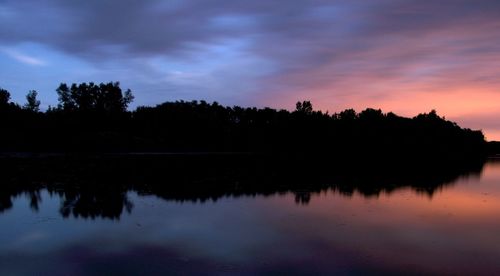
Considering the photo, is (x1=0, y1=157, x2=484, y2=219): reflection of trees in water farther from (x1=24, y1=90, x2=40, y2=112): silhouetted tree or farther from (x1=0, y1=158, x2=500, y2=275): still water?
(x1=24, y1=90, x2=40, y2=112): silhouetted tree

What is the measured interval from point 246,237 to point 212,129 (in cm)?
10025

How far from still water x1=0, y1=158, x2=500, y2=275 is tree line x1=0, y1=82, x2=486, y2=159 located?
208 feet

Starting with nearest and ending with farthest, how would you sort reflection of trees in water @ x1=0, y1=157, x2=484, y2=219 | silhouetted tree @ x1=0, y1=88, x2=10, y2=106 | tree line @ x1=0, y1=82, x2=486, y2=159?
reflection of trees in water @ x1=0, y1=157, x2=484, y2=219 → tree line @ x1=0, y1=82, x2=486, y2=159 → silhouetted tree @ x1=0, y1=88, x2=10, y2=106

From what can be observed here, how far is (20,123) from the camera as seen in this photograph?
3428 inches

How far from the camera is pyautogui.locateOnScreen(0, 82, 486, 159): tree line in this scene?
88625mm

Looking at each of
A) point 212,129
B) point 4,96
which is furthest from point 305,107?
point 4,96

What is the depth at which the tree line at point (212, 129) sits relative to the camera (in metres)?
88.6

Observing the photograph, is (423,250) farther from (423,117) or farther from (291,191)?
(423,117)

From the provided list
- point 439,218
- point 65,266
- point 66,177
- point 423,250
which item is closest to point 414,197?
point 439,218

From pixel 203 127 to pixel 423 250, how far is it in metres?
101

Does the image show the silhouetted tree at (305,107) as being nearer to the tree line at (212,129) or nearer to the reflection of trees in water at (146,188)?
the tree line at (212,129)

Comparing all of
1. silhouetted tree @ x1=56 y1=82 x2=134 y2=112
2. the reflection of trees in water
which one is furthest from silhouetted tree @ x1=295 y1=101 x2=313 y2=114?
the reflection of trees in water

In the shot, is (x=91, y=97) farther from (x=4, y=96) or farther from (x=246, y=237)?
(x=246, y=237)

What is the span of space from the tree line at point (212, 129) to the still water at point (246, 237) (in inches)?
2495
